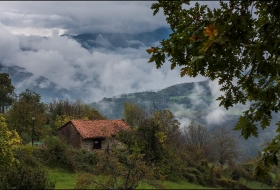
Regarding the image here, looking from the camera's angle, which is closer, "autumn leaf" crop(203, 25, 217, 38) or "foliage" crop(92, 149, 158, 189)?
"autumn leaf" crop(203, 25, 217, 38)

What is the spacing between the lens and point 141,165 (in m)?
11.3

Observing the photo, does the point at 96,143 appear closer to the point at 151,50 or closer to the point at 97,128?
the point at 97,128

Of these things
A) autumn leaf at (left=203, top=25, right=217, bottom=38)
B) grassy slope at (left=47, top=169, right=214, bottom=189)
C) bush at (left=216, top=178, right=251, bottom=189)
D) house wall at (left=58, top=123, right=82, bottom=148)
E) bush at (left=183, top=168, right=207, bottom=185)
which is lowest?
Answer: bush at (left=216, top=178, right=251, bottom=189)

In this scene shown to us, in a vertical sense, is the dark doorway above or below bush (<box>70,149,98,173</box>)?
above

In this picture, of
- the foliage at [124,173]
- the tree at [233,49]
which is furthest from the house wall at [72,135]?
the tree at [233,49]

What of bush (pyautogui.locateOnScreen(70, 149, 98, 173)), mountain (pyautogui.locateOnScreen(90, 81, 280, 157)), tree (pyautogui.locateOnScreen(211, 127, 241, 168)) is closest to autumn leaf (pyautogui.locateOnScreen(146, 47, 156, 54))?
bush (pyautogui.locateOnScreen(70, 149, 98, 173))

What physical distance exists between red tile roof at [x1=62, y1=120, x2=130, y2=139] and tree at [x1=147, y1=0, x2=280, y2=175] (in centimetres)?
2579

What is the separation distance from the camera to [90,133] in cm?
3055

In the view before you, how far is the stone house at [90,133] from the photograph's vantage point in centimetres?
3028

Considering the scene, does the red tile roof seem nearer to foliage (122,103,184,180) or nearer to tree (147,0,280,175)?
foliage (122,103,184,180)

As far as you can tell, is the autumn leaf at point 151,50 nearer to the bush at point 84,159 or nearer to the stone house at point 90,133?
the bush at point 84,159

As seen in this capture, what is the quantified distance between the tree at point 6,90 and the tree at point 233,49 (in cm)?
4302

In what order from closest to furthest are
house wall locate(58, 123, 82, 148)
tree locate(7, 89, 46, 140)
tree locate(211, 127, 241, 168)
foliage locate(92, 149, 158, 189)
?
foliage locate(92, 149, 158, 189) → tree locate(7, 89, 46, 140) → house wall locate(58, 123, 82, 148) → tree locate(211, 127, 241, 168)

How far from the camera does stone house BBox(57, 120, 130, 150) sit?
99.3 feet
